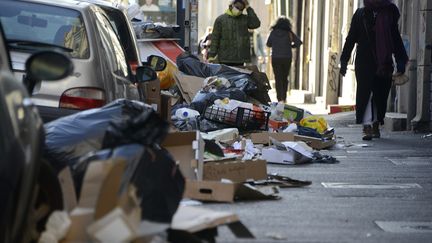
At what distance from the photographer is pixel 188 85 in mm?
15188

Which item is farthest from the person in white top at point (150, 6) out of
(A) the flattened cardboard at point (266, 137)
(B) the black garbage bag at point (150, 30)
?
(A) the flattened cardboard at point (266, 137)

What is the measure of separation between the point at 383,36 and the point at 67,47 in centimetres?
643

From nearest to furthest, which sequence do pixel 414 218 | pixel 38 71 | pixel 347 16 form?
pixel 38 71 < pixel 414 218 < pixel 347 16

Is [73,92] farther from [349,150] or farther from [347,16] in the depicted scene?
[347,16]

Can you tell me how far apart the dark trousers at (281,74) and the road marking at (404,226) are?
14202 millimetres

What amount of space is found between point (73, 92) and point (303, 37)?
26.4 meters

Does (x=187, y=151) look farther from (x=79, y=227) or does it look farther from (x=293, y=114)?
(x=293, y=114)

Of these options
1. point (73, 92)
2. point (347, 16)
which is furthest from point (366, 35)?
point (347, 16)

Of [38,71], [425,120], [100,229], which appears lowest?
[425,120]

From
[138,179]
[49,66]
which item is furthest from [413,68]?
[138,179]

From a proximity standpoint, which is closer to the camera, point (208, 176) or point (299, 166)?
point (208, 176)

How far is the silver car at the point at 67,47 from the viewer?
7895 millimetres

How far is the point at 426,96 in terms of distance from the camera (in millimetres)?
16203

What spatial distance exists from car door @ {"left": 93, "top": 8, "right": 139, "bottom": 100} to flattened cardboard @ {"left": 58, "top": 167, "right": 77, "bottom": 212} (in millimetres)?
3040
